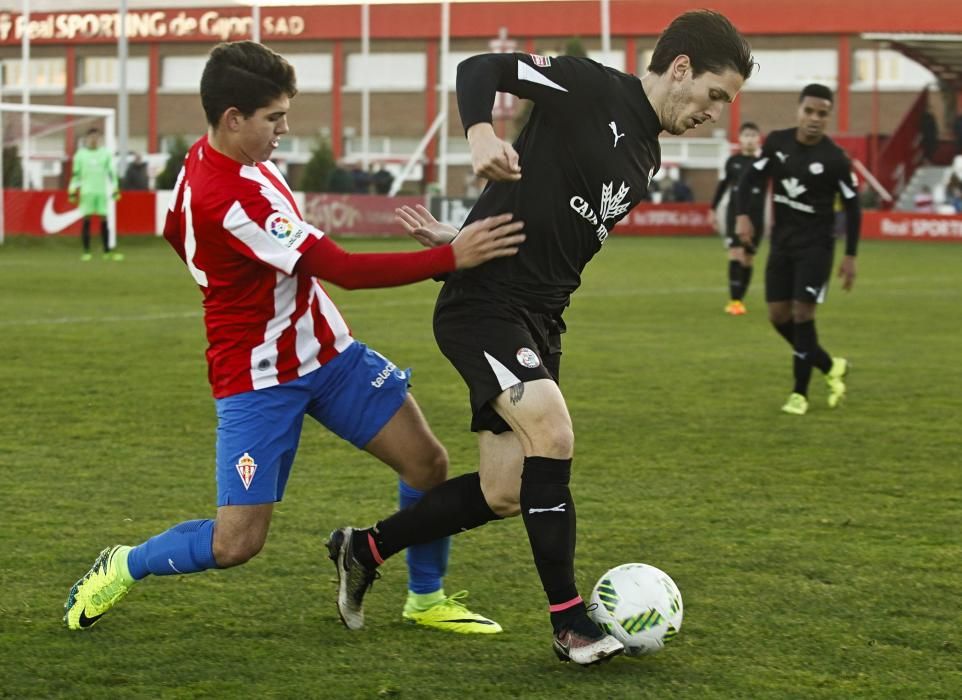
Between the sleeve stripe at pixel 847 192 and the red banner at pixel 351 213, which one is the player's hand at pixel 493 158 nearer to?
the sleeve stripe at pixel 847 192

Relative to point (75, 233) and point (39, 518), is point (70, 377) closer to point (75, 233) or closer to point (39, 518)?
point (39, 518)

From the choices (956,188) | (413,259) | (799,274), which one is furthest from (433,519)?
(956,188)

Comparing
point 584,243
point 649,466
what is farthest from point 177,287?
point 584,243

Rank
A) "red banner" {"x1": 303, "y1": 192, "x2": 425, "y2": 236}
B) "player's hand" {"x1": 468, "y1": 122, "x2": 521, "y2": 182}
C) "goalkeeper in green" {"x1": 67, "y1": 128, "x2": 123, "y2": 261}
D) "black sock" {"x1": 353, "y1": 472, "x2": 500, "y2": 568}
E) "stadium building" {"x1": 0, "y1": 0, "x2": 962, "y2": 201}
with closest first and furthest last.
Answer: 1. "player's hand" {"x1": 468, "y1": 122, "x2": 521, "y2": 182}
2. "black sock" {"x1": 353, "y1": 472, "x2": 500, "y2": 568}
3. "goalkeeper in green" {"x1": 67, "y1": 128, "x2": 123, "y2": 261}
4. "red banner" {"x1": 303, "y1": 192, "x2": 425, "y2": 236}
5. "stadium building" {"x1": 0, "y1": 0, "x2": 962, "y2": 201}

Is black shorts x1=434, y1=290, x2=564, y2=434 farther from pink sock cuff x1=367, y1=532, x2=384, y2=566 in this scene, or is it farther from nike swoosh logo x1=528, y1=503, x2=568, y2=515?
pink sock cuff x1=367, y1=532, x2=384, y2=566

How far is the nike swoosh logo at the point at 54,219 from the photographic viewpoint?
90.3 feet

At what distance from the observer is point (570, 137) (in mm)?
4516

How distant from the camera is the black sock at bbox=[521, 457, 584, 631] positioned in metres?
4.34

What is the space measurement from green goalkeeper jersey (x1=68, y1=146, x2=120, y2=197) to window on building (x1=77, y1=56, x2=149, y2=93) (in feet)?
133

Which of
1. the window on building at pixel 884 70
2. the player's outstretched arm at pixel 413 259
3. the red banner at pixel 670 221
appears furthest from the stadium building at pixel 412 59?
the player's outstretched arm at pixel 413 259

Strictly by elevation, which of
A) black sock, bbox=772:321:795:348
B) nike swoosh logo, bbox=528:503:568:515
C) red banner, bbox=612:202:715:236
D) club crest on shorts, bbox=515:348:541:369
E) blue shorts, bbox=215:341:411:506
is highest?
club crest on shorts, bbox=515:348:541:369

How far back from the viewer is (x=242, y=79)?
4.42 m

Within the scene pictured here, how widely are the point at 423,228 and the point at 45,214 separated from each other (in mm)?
24061

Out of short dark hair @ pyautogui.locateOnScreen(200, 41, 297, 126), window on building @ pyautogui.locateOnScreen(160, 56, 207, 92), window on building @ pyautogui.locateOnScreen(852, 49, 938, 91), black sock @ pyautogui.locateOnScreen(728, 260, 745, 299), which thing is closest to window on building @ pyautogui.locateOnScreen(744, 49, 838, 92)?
window on building @ pyautogui.locateOnScreen(852, 49, 938, 91)
